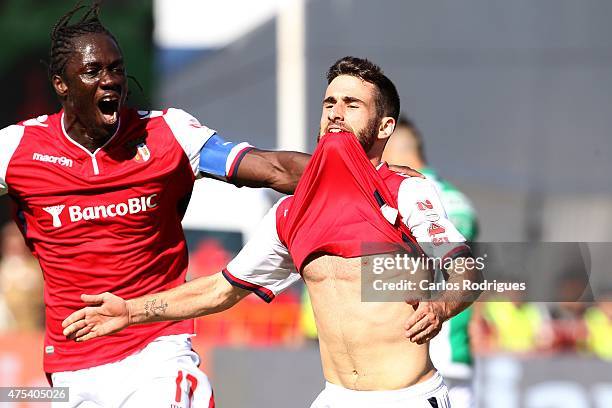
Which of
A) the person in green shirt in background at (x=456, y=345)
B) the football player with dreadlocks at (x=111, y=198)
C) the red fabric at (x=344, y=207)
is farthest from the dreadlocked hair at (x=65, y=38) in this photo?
the person in green shirt in background at (x=456, y=345)

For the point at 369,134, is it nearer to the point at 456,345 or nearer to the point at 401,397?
the point at 401,397

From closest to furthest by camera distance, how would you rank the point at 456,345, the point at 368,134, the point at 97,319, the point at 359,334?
the point at 359,334 → the point at 368,134 → the point at 97,319 → the point at 456,345

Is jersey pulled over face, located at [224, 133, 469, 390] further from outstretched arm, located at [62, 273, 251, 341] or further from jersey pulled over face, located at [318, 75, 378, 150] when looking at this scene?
outstretched arm, located at [62, 273, 251, 341]

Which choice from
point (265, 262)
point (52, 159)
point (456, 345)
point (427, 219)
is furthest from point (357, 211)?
point (456, 345)

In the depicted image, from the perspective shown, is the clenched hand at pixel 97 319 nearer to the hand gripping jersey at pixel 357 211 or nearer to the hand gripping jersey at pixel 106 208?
the hand gripping jersey at pixel 106 208

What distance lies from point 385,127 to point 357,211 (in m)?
0.45

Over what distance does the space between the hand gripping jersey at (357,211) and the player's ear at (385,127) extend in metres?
0.15

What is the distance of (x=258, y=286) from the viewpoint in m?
5.43

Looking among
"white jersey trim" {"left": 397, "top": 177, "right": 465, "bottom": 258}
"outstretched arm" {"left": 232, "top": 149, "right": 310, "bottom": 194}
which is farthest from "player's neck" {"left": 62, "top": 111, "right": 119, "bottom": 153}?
"white jersey trim" {"left": 397, "top": 177, "right": 465, "bottom": 258}

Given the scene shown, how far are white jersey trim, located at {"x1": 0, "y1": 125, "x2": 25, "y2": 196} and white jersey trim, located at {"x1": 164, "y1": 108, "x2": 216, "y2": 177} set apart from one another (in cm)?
71

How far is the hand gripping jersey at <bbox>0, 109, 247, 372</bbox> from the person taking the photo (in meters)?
5.66

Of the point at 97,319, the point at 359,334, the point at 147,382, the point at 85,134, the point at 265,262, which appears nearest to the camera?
the point at 359,334

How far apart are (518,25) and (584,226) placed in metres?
4.34

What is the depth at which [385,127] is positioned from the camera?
5.18 metres
